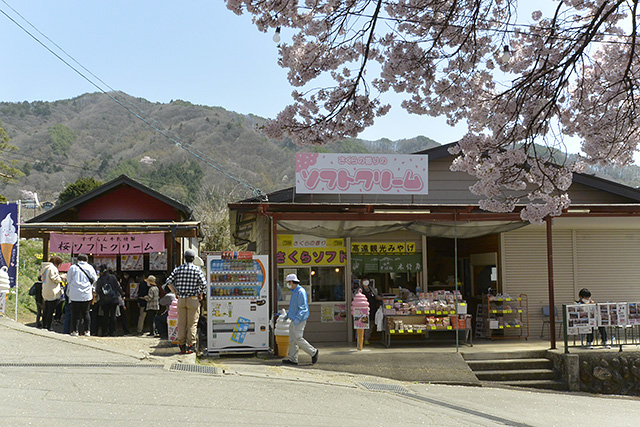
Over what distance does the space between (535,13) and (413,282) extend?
8725 millimetres

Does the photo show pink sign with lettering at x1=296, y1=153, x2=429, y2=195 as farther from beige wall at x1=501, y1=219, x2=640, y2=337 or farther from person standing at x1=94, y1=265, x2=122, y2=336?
person standing at x1=94, y1=265, x2=122, y2=336

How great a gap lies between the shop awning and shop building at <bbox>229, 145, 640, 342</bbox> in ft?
0.08

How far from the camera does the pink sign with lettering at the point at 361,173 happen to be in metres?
13.9

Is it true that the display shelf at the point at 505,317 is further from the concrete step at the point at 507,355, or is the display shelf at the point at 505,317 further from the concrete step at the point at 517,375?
the concrete step at the point at 517,375

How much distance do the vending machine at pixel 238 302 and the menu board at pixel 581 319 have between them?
6.22 meters

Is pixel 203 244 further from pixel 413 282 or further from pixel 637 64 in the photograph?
pixel 637 64

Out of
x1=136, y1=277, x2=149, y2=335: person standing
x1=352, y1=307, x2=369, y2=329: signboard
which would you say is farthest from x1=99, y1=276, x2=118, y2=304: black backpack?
x1=352, y1=307, x2=369, y2=329: signboard

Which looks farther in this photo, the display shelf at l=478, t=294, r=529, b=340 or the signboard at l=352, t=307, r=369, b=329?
the display shelf at l=478, t=294, r=529, b=340

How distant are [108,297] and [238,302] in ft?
12.6

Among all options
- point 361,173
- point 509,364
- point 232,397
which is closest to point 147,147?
point 361,173

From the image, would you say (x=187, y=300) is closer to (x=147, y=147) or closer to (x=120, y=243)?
(x=120, y=243)

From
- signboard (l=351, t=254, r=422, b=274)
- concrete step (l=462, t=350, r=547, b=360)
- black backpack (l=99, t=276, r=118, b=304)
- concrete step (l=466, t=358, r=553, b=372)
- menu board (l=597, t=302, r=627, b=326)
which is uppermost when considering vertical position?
signboard (l=351, t=254, r=422, b=274)

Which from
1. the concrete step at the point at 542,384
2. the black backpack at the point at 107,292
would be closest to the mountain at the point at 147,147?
the black backpack at the point at 107,292

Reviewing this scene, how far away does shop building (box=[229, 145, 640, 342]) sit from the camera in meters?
13.5
